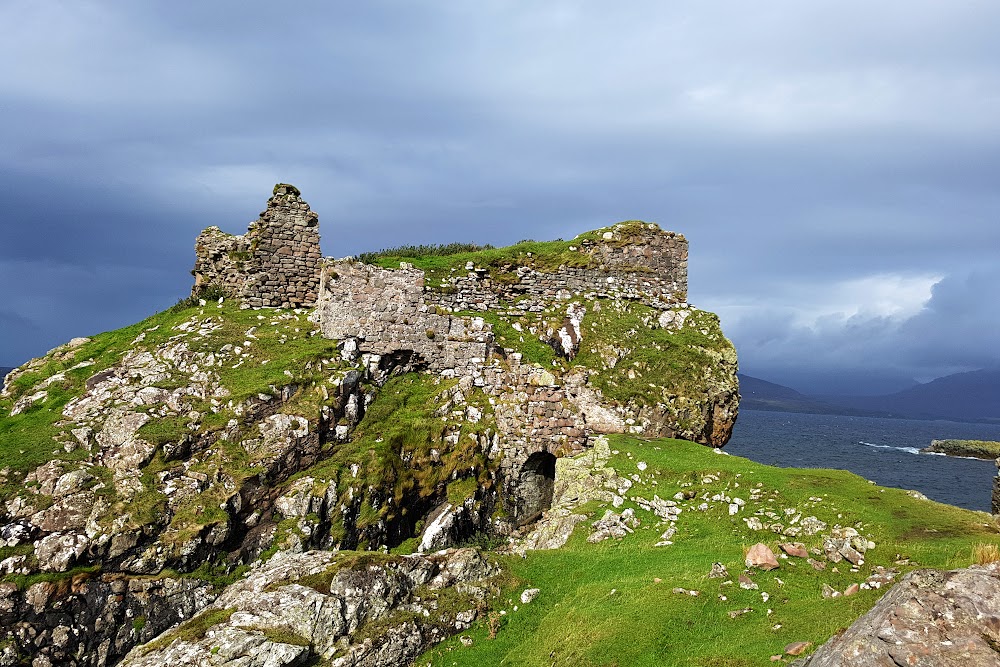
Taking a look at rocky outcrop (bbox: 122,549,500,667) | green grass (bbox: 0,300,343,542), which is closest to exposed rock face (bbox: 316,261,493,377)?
green grass (bbox: 0,300,343,542)

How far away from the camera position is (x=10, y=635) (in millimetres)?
12930

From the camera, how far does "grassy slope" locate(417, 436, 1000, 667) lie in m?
9.68

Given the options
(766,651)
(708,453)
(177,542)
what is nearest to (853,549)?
(766,651)

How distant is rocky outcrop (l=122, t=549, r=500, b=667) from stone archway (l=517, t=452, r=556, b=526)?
8.75m

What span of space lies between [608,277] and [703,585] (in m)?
18.4

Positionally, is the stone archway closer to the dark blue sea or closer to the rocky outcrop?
the rocky outcrop

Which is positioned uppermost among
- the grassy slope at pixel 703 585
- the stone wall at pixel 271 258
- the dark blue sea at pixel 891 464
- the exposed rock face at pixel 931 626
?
the stone wall at pixel 271 258

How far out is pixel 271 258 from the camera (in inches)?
999

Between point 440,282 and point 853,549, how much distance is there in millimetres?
18804

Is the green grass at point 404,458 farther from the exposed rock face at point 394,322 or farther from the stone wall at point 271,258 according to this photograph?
the stone wall at point 271,258

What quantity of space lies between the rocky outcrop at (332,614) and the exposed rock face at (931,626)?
25.3 ft

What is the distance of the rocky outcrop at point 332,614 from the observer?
10.2 metres

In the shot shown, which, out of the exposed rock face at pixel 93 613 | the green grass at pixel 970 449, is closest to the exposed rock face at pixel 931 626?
the exposed rock face at pixel 93 613

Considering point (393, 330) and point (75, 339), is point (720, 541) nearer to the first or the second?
point (393, 330)
